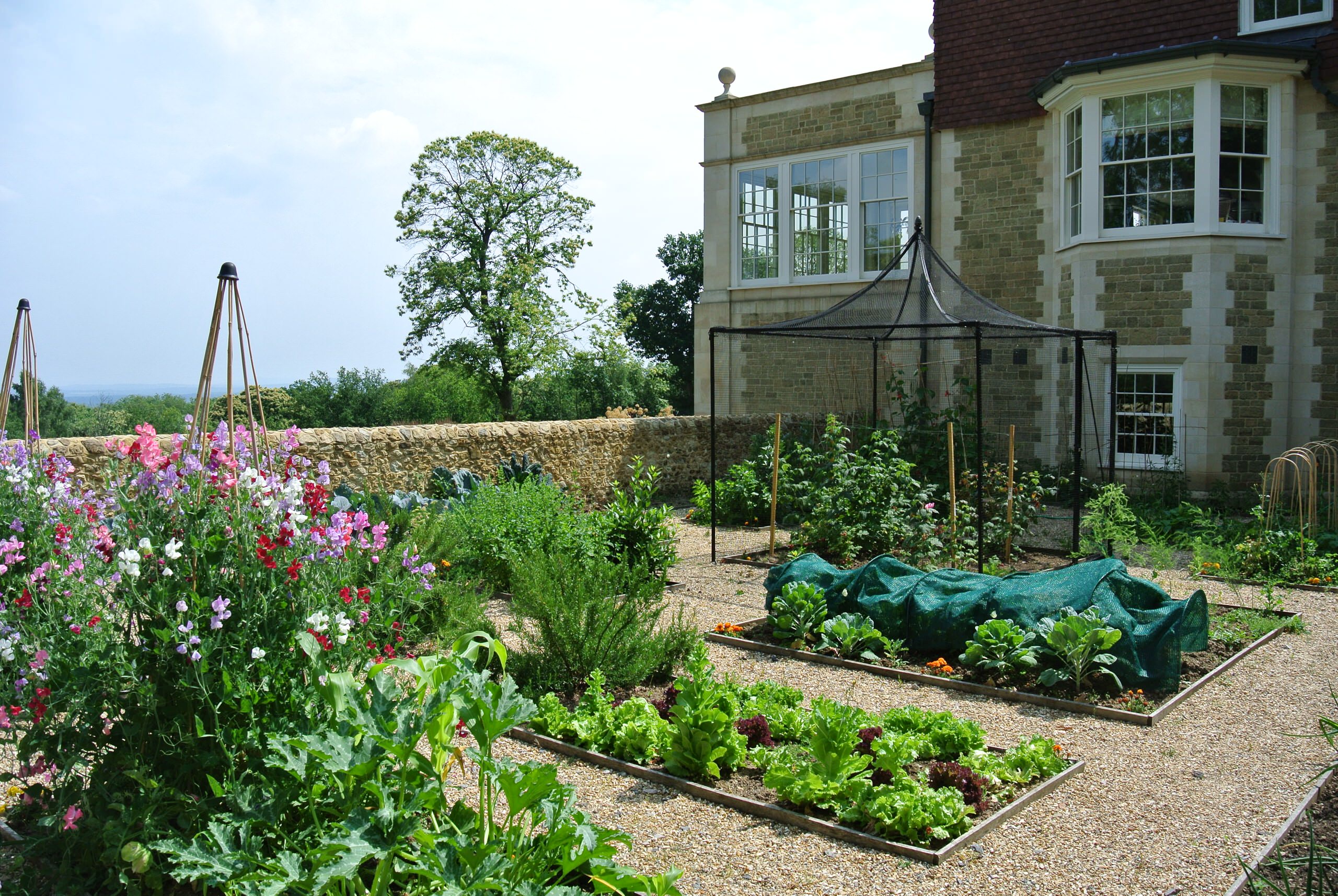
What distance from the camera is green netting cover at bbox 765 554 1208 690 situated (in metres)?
4.98

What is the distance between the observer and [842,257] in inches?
590

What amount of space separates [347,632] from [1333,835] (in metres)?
3.28

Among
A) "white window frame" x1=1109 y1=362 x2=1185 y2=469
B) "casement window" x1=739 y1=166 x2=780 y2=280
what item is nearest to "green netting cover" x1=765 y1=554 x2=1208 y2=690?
"white window frame" x1=1109 y1=362 x2=1185 y2=469

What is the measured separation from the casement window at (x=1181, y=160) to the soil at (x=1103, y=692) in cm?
748

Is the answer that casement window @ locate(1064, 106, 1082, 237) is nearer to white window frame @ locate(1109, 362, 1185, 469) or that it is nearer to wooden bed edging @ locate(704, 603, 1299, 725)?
white window frame @ locate(1109, 362, 1185, 469)

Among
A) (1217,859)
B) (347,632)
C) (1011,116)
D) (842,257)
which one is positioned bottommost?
(1217,859)

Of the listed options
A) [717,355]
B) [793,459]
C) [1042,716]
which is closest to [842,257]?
[717,355]

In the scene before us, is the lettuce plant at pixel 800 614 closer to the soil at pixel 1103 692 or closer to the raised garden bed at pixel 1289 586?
the soil at pixel 1103 692

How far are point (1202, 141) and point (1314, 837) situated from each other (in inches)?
411

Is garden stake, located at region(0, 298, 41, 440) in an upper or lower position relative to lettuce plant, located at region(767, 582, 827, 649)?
Answer: upper

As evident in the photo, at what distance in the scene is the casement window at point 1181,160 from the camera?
11.3 metres

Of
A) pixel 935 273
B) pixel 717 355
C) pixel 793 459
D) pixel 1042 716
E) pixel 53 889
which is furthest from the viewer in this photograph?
pixel 717 355

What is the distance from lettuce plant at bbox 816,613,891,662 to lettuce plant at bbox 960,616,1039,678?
51cm

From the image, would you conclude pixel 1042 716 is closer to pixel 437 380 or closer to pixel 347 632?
pixel 347 632
